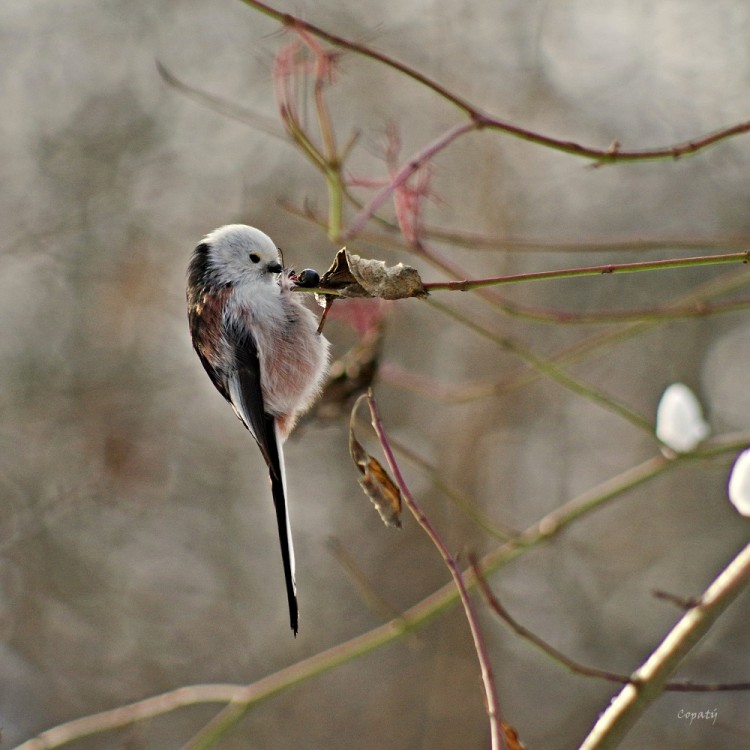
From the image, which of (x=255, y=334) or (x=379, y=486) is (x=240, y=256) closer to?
(x=255, y=334)

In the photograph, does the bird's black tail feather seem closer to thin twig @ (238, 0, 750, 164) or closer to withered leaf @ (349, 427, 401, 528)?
withered leaf @ (349, 427, 401, 528)

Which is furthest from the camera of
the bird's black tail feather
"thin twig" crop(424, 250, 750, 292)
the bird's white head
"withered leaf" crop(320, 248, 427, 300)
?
the bird's white head

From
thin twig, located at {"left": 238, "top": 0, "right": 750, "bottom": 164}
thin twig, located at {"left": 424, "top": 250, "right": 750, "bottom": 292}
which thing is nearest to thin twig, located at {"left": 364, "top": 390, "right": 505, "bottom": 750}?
thin twig, located at {"left": 424, "top": 250, "right": 750, "bottom": 292}

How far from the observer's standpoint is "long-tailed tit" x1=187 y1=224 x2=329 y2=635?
1.94 m

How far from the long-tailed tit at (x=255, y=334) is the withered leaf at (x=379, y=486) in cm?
50

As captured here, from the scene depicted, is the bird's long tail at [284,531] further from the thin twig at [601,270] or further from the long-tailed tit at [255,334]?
the thin twig at [601,270]

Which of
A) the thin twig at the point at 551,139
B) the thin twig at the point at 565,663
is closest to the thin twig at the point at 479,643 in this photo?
the thin twig at the point at 565,663

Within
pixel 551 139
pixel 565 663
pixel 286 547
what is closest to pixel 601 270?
pixel 551 139

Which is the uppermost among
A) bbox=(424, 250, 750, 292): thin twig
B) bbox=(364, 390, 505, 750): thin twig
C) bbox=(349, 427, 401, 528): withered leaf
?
bbox=(424, 250, 750, 292): thin twig

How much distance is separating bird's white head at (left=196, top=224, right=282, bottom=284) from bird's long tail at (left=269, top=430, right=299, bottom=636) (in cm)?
38

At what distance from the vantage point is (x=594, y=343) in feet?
6.69

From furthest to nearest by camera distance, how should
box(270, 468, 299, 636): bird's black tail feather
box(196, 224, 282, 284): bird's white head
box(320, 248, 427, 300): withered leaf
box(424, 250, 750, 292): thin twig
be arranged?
box(196, 224, 282, 284): bird's white head, box(270, 468, 299, 636): bird's black tail feather, box(320, 248, 427, 300): withered leaf, box(424, 250, 750, 292): thin twig

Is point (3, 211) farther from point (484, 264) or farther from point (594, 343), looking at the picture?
point (594, 343)

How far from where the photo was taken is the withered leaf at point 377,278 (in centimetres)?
119
